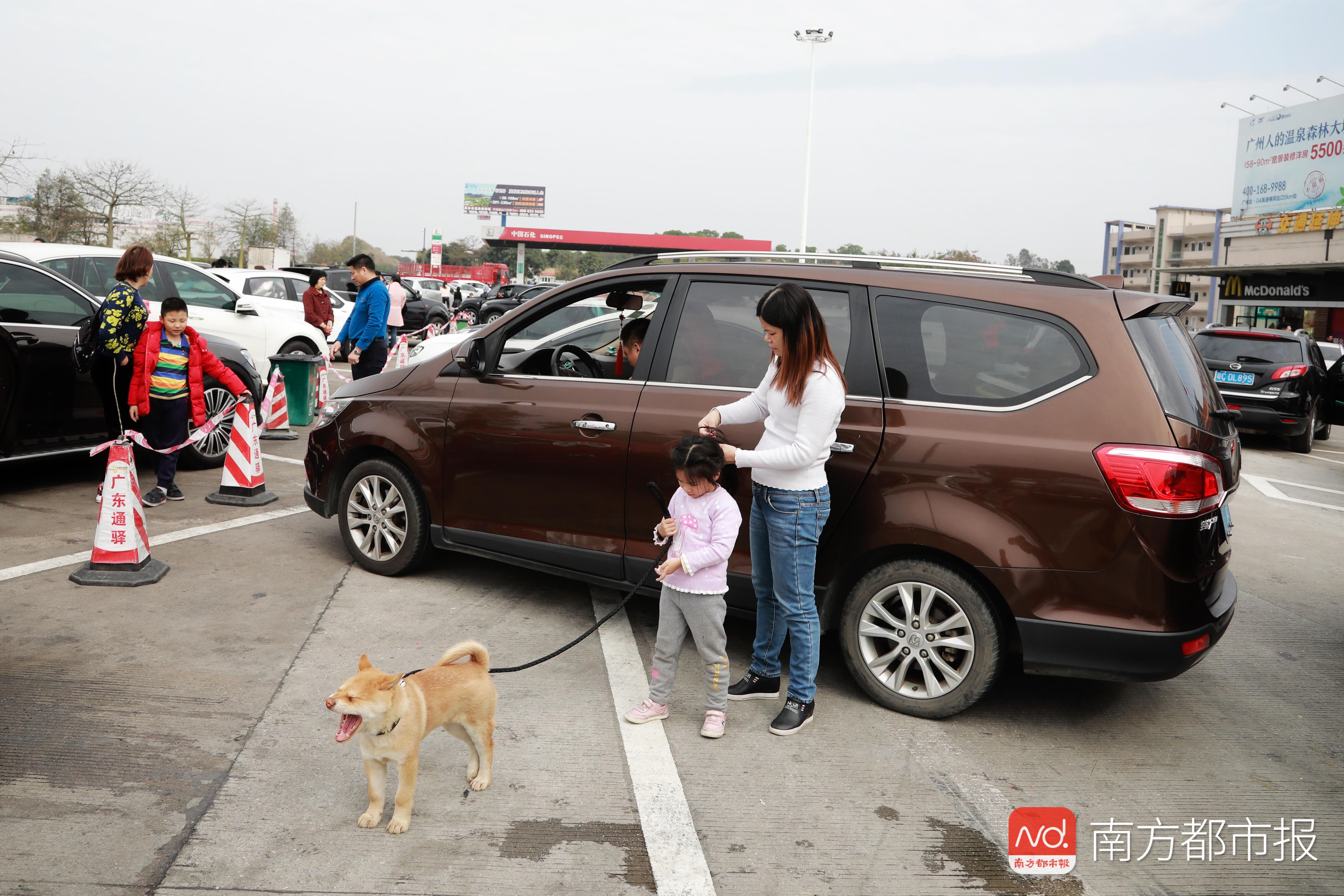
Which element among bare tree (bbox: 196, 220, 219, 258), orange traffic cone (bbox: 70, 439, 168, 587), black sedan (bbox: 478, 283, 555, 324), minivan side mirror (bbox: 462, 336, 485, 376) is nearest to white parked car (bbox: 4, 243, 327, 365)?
orange traffic cone (bbox: 70, 439, 168, 587)

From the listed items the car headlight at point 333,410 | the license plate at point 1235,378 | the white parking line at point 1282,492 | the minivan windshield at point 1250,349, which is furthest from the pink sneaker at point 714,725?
the license plate at point 1235,378

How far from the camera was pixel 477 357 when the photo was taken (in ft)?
17.2

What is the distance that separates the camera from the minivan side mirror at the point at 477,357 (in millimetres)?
5242

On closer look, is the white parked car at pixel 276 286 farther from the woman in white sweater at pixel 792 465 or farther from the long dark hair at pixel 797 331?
the long dark hair at pixel 797 331

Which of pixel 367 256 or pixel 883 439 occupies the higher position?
pixel 367 256

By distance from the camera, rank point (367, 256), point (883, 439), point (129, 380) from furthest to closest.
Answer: point (367, 256) → point (129, 380) → point (883, 439)

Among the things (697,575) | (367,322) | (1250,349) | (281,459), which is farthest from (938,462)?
(1250,349)

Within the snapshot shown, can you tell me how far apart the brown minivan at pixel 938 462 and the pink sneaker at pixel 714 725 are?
654mm

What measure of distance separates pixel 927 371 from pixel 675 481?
1.24 m

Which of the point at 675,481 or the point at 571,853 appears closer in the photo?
the point at 571,853

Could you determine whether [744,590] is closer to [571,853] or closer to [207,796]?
[571,853]

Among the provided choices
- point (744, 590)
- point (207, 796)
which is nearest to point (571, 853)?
point (207, 796)

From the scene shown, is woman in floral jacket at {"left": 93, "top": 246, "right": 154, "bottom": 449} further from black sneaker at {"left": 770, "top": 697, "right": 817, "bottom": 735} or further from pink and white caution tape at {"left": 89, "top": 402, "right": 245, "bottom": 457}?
black sneaker at {"left": 770, "top": 697, "right": 817, "bottom": 735}

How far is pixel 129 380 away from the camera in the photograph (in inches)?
272
